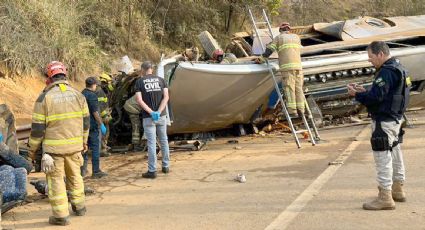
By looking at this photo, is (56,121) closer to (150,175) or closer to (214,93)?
(150,175)

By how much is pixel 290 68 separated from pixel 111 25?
27.4 ft

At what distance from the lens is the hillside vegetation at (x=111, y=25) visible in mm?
10703

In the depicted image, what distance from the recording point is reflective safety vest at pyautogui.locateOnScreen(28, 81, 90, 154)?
4.78 metres

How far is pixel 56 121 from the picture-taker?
4820mm

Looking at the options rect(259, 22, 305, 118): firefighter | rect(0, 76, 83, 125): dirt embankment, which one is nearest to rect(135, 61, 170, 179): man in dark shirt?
rect(259, 22, 305, 118): firefighter

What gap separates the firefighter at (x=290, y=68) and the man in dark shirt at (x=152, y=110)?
7.76ft

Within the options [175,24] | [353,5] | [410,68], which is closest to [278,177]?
[410,68]

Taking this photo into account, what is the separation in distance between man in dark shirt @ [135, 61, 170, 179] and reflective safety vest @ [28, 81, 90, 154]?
6.17 ft

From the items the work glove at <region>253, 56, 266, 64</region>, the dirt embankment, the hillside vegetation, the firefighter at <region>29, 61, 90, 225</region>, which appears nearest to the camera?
the firefighter at <region>29, 61, 90, 225</region>

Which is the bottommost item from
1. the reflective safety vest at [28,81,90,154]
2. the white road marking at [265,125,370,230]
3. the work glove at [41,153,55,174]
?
the white road marking at [265,125,370,230]

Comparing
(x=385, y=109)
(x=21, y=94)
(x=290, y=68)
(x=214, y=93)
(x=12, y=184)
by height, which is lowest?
(x=12, y=184)

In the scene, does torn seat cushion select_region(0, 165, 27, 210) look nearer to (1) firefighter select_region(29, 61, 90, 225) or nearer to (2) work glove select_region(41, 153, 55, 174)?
(1) firefighter select_region(29, 61, 90, 225)

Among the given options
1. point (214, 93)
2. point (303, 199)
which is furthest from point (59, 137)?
point (214, 93)

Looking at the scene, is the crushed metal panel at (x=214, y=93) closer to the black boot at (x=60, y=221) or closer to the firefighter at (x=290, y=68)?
the firefighter at (x=290, y=68)
